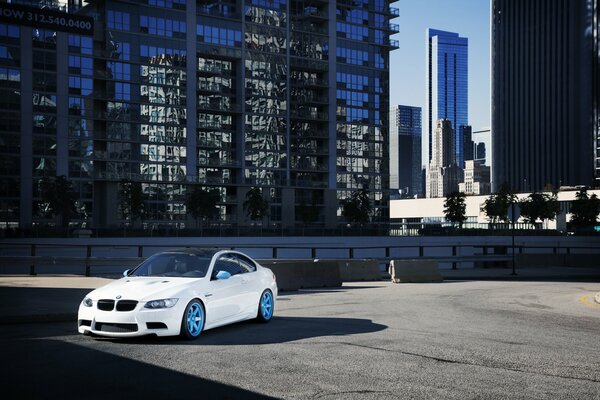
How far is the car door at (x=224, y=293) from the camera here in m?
12.1

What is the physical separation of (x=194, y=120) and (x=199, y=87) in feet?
15.0

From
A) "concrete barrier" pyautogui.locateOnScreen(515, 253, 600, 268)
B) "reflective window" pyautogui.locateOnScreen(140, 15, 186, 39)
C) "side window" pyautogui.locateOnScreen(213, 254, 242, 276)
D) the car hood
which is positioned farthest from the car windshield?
"reflective window" pyautogui.locateOnScreen(140, 15, 186, 39)

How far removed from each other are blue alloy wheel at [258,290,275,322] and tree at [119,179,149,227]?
7261 centimetres

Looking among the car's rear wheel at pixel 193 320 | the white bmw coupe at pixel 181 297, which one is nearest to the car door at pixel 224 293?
the white bmw coupe at pixel 181 297

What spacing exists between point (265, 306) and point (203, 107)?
274 feet

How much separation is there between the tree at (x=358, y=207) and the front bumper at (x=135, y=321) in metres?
92.9

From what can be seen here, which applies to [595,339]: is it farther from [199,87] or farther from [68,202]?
[199,87]

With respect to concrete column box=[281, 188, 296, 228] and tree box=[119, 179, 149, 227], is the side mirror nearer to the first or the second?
tree box=[119, 179, 149, 227]

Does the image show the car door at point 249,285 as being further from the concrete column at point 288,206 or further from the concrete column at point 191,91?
the concrete column at point 288,206

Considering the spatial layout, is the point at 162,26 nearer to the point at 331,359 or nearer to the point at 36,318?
the point at 36,318

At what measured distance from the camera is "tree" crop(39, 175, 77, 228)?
78.9 m

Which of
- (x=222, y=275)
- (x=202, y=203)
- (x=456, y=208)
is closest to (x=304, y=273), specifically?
(x=222, y=275)

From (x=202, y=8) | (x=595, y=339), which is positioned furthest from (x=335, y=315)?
(x=202, y=8)

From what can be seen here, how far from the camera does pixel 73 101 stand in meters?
86.2
